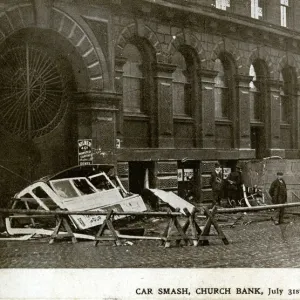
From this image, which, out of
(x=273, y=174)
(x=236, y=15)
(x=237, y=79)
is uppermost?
(x=236, y=15)

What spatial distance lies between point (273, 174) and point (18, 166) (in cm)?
663

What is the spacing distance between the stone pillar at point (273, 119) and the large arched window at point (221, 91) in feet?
3.93

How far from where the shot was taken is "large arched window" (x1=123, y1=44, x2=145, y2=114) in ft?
44.2

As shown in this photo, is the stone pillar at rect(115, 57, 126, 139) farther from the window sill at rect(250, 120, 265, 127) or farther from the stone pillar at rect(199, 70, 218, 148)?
the window sill at rect(250, 120, 265, 127)

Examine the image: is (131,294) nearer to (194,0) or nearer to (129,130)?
(129,130)

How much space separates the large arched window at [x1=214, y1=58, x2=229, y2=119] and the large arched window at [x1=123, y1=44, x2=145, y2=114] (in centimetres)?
247

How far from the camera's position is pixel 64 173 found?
11125 mm

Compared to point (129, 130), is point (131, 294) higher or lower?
lower

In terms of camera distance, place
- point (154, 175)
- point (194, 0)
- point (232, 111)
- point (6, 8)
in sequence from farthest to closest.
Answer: point (232, 111)
point (194, 0)
point (154, 175)
point (6, 8)

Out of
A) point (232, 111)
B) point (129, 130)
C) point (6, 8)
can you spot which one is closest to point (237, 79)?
point (232, 111)

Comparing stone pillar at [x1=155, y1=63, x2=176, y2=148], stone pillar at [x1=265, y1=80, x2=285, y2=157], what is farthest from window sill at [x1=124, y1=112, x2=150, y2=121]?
stone pillar at [x1=265, y1=80, x2=285, y2=157]

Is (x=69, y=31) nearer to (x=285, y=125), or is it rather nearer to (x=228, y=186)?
(x=228, y=186)

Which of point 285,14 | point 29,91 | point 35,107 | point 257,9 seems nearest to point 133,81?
point 35,107

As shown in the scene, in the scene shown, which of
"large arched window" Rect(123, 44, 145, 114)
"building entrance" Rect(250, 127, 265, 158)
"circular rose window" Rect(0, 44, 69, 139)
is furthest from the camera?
"building entrance" Rect(250, 127, 265, 158)
